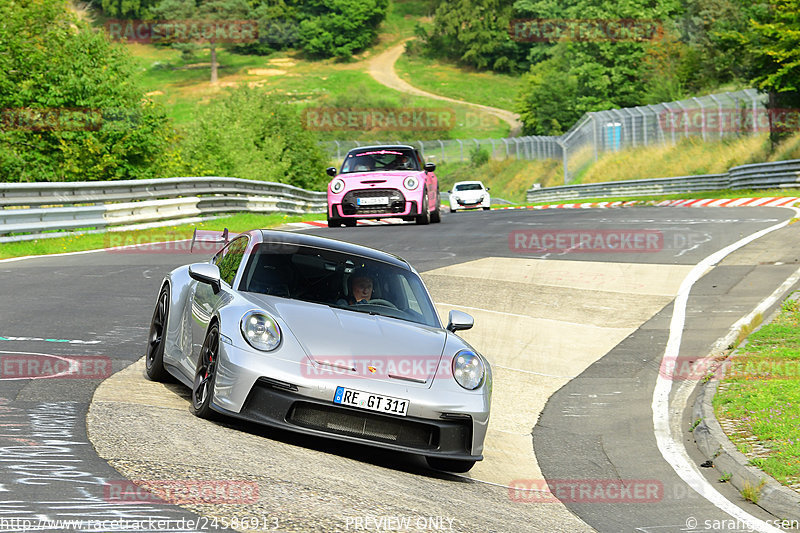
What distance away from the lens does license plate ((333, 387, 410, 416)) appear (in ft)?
21.3

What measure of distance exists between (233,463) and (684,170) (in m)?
48.3

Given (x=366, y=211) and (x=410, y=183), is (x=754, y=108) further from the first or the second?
(x=366, y=211)

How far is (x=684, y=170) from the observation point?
51344 mm

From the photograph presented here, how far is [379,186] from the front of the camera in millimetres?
22312

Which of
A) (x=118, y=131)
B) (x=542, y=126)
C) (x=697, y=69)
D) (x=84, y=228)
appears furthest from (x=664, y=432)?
(x=542, y=126)

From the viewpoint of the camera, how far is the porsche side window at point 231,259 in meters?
7.89

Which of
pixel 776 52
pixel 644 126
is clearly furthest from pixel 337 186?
pixel 644 126

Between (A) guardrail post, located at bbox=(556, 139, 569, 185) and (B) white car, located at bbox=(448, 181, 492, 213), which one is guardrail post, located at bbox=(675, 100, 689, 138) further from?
(A) guardrail post, located at bbox=(556, 139, 569, 185)

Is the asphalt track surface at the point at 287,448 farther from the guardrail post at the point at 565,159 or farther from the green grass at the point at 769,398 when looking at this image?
the guardrail post at the point at 565,159

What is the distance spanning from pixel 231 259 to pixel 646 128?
1978 inches

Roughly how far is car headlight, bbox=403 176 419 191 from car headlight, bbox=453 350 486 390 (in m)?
15.4

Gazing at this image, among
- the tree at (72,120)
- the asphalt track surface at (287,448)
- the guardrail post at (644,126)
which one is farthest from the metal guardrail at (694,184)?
the asphalt track surface at (287,448)

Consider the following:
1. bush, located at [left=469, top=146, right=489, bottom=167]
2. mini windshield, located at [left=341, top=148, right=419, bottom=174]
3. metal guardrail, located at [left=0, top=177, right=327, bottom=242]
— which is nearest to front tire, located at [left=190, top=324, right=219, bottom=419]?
metal guardrail, located at [left=0, top=177, right=327, bottom=242]

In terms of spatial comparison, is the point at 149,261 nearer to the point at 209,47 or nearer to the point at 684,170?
the point at 684,170
